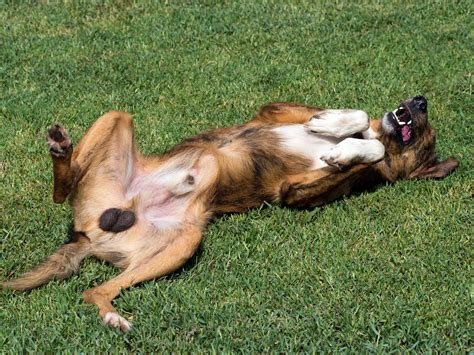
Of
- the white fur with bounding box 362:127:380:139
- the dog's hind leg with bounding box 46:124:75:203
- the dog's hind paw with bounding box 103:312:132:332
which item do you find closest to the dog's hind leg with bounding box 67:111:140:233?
the dog's hind leg with bounding box 46:124:75:203

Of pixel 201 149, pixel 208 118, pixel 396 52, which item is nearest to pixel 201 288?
pixel 201 149

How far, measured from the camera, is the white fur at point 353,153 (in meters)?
5.70

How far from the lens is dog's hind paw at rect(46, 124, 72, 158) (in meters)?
4.95

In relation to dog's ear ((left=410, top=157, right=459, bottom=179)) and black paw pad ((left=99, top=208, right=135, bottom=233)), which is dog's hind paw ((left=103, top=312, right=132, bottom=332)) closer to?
black paw pad ((left=99, top=208, right=135, bottom=233))

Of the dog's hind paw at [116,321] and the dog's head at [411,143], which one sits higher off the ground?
the dog's head at [411,143]

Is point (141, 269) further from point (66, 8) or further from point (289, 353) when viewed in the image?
point (66, 8)

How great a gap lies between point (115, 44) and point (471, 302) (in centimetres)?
570

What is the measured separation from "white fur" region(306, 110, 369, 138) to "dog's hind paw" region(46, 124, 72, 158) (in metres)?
1.95

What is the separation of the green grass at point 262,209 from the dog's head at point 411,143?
147 millimetres

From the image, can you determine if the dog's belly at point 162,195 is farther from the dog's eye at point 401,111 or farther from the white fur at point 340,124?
the dog's eye at point 401,111

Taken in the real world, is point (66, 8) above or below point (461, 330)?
above

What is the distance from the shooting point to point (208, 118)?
24.1ft

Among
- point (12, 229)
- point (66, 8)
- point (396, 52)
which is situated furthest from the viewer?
point (66, 8)

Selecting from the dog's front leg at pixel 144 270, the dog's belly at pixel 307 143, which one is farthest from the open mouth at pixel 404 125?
the dog's front leg at pixel 144 270
